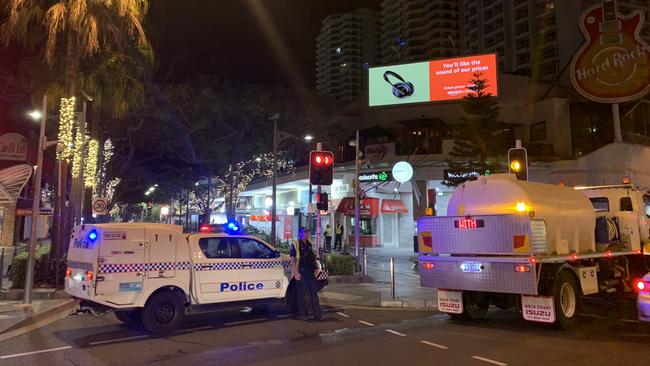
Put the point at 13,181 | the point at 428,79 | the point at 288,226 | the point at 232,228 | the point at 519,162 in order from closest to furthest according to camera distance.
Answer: the point at 232,228 < the point at 519,162 < the point at 13,181 < the point at 428,79 < the point at 288,226

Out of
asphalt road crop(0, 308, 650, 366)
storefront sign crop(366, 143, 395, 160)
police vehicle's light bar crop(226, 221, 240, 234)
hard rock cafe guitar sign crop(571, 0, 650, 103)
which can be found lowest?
asphalt road crop(0, 308, 650, 366)

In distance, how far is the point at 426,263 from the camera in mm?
10477

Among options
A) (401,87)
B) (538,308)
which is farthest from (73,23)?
(401,87)

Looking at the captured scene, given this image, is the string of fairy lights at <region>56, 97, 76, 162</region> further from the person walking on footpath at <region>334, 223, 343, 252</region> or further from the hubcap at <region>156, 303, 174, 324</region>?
the person walking on footpath at <region>334, 223, 343, 252</region>

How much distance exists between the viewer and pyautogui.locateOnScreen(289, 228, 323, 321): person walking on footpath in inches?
426

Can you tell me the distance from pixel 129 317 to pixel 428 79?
2672 centimetres

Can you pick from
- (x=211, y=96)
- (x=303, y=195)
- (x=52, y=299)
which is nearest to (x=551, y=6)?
(x=303, y=195)

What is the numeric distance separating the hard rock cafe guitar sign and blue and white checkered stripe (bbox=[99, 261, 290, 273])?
23.3m

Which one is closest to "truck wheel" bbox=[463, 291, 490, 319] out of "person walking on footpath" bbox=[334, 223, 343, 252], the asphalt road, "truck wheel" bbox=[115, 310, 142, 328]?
the asphalt road

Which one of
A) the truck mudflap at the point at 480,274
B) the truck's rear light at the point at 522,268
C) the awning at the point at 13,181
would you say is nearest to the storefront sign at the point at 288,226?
the awning at the point at 13,181

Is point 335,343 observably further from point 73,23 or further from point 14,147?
point 14,147

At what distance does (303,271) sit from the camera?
11.0 meters

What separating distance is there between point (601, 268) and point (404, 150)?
24.2m

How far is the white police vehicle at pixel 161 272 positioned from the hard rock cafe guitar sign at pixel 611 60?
77.9ft
